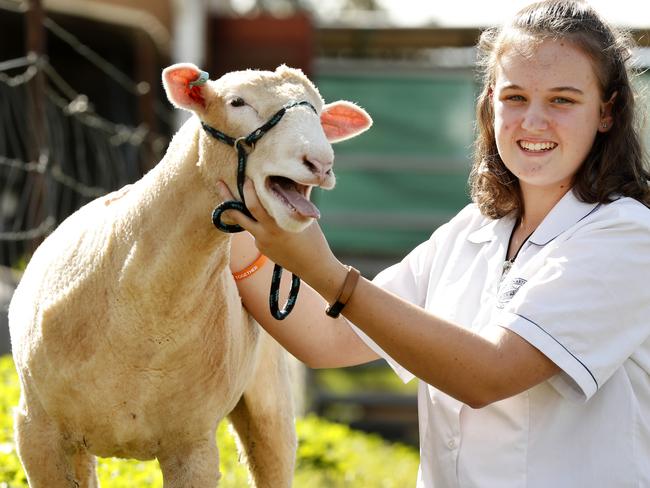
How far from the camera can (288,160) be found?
263cm

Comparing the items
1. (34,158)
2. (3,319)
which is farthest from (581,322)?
(3,319)

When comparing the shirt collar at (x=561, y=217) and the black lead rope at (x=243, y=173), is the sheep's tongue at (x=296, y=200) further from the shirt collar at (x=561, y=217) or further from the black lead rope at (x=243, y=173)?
the shirt collar at (x=561, y=217)

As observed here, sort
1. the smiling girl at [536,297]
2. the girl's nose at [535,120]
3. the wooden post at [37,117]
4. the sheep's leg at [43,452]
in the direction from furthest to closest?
the wooden post at [37,117] → the sheep's leg at [43,452] → the girl's nose at [535,120] → the smiling girl at [536,297]

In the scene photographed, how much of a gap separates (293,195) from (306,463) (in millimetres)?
4152

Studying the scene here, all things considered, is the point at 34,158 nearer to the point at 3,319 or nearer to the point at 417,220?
the point at 3,319

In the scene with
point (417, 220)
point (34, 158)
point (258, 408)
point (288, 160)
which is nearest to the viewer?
point (288, 160)

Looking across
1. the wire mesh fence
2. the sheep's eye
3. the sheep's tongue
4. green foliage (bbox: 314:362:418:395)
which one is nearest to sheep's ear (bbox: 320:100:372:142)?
the sheep's eye

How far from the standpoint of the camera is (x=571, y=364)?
2.89 meters

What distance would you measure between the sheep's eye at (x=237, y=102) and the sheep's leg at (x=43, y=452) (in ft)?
3.52

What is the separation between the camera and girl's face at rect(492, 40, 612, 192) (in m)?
3.05

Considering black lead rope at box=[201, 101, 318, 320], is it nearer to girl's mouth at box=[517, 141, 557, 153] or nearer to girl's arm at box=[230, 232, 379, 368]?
girl's arm at box=[230, 232, 379, 368]

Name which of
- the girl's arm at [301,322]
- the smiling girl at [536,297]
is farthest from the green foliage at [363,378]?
the smiling girl at [536,297]

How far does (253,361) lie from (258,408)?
42cm

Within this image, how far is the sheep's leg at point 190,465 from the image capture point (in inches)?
128
